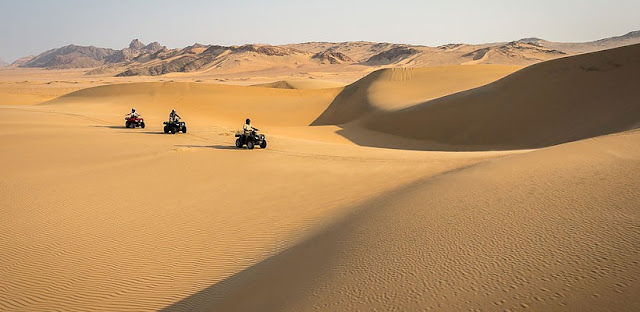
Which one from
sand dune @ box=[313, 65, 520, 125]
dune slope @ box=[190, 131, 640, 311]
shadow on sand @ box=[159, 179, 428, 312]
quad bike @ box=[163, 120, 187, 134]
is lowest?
shadow on sand @ box=[159, 179, 428, 312]

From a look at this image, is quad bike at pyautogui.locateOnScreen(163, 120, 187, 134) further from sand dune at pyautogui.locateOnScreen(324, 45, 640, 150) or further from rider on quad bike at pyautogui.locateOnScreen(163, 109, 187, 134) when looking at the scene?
sand dune at pyautogui.locateOnScreen(324, 45, 640, 150)

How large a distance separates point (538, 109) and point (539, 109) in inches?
1.8

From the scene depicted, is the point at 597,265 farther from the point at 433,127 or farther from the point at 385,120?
the point at 385,120

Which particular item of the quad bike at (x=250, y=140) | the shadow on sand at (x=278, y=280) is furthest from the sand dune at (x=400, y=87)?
the shadow on sand at (x=278, y=280)

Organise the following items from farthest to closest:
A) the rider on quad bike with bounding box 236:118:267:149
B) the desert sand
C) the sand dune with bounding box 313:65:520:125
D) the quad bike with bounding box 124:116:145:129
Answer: the sand dune with bounding box 313:65:520:125 < the quad bike with bounding box 124:116:145:129 < the rider on quad bike with bounding box 236:118:267:149 < the desert sand

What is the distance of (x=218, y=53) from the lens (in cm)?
12662

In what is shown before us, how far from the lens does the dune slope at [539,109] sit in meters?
17.7

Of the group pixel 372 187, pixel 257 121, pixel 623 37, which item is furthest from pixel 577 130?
pixel 623 37

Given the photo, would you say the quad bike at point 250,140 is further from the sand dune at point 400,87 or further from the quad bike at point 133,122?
the sand dune at point 400,87

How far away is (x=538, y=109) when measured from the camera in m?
20.9

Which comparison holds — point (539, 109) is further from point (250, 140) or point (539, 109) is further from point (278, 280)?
point (278, 280)

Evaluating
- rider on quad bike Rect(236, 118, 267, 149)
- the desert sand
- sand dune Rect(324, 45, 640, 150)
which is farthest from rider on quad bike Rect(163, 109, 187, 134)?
sand dune Rect(324, 45, 640, 150)

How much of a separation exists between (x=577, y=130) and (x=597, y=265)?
16.4 metres

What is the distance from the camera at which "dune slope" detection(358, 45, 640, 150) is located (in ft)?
58.1
